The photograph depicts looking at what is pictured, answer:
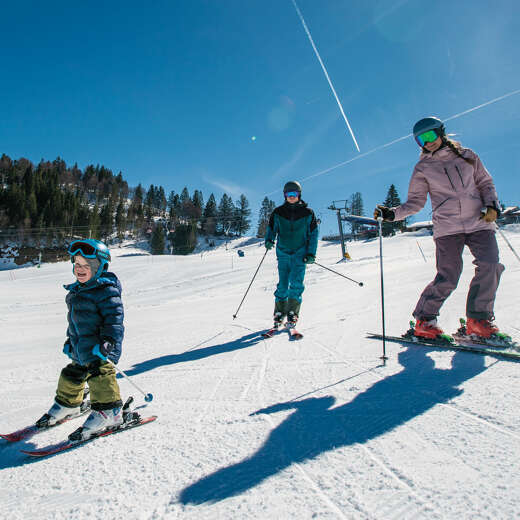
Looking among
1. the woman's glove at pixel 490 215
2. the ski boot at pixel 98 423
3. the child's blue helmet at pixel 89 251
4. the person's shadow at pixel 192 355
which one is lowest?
the person's shadow at pixel 192 355

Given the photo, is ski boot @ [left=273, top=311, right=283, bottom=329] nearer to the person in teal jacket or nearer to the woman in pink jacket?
the person in teal jacket

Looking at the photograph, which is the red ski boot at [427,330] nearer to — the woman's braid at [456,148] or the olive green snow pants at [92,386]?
the woman's braid at [456,148]

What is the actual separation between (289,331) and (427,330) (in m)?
1.64

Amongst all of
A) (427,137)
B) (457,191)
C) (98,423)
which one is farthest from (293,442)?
(427,137)

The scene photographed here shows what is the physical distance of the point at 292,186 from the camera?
4.40 m

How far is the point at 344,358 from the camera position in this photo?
2588mm

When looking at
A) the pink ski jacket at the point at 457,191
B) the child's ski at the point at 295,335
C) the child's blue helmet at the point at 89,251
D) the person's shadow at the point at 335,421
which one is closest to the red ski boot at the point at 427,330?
the person's shadow at the point at 335,421

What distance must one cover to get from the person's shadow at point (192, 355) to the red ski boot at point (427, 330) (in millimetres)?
1772

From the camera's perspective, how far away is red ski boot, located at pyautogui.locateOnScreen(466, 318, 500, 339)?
2.70 metres

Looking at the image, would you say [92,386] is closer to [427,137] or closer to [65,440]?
[65,440]

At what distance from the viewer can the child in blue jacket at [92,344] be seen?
1.83 m

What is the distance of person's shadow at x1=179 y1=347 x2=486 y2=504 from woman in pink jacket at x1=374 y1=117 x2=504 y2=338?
767 mm

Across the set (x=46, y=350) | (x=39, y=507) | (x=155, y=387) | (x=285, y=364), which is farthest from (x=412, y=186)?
(x=46, y=350)

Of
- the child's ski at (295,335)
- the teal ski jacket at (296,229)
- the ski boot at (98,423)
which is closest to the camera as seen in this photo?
the ski boot at (98,423)
